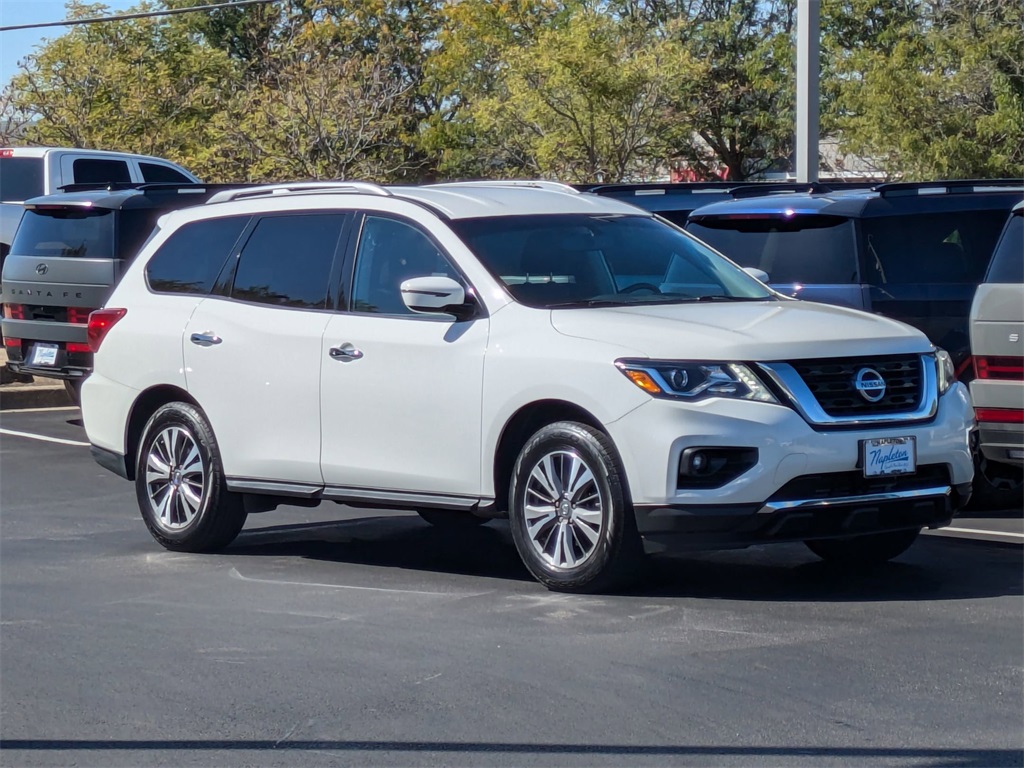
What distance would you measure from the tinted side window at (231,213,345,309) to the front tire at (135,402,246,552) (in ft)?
2.57

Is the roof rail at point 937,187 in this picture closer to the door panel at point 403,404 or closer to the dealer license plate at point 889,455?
the dealer license plate at point 889,455

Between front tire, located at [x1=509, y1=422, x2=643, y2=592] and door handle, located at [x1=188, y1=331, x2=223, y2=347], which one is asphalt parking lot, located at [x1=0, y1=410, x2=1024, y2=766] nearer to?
front tire, located at [x1=509, y1=422, x2=643, y2=592]

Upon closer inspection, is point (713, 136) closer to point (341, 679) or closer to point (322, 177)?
point (322, 177)

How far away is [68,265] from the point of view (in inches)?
555

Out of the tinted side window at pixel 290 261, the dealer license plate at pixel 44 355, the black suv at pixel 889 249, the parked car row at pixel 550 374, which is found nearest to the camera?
the parked car row at pixel 550 374

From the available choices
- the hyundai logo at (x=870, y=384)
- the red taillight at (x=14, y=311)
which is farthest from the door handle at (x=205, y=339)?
the red taillight at (x=14, y=311)

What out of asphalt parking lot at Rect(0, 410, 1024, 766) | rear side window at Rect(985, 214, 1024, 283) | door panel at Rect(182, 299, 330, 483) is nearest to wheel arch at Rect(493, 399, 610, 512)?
asphalt parking lot at Rect(0, 410, 1024, 766)

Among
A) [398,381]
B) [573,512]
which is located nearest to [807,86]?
[398,381]

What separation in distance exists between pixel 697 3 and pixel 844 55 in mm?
6460

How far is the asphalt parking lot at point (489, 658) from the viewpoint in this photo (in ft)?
16.8

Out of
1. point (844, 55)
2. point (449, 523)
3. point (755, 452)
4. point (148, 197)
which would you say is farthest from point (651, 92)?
point (755, 452)

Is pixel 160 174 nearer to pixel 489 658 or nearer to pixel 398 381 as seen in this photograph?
pixel 398 381

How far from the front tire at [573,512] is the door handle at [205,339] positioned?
214cm

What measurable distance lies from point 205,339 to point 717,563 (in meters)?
3.00
